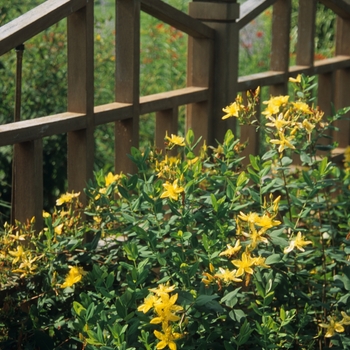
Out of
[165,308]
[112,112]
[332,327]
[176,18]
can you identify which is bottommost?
[332,327]

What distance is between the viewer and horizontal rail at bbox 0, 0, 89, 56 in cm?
229

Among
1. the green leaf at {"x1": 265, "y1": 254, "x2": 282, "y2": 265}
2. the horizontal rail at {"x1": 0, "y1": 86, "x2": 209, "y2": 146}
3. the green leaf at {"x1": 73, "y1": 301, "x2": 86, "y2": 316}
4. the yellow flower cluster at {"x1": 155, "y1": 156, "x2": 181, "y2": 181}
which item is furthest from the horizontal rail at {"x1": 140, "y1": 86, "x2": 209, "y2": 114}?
the green leaf at {"x1": 73, "y1": 301, "x2": 86, "y2": 316}

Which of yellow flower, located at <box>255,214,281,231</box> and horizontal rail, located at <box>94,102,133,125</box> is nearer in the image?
yellow flower, located at <box>255,214,281,231</box>

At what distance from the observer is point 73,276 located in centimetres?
231

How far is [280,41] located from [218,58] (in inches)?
24.0

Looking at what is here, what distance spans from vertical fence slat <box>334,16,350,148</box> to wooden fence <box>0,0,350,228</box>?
491mm

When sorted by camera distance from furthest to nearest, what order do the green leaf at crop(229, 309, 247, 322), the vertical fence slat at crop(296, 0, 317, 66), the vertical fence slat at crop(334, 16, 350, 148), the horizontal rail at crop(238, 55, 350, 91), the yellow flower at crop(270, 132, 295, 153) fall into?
the vertical fence slat at crop(334, 16, 350, 148) < the vertical fence slat at crop(296, 0, 317, 66) < the horizontal rail at crop(238, 55, 350, 91) < the yellow flower at crop(270, 132, 295, 153) < the green leaf at crop(229, 309, 247, 322)

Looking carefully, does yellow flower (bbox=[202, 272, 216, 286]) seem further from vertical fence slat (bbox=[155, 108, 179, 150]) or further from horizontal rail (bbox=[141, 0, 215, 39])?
horizontal rail (bbox=[141, 0, 215, 39])

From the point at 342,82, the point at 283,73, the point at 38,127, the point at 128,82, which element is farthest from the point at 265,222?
the point at 342,82

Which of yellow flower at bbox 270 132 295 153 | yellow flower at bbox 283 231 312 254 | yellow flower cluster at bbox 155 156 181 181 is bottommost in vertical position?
yellow flower at bbox 283 231 312 254

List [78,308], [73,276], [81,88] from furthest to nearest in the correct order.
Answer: [81,88]
[73,276]
[78,308]

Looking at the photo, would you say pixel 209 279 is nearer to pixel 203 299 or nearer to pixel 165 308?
pixel 203 299

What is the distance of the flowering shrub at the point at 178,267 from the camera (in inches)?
83.1

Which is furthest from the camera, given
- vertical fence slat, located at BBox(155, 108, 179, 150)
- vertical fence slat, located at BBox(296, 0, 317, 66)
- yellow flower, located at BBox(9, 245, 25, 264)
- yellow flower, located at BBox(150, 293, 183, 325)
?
vertical fence slat, located at BBox(296, 0, 317, 66)
